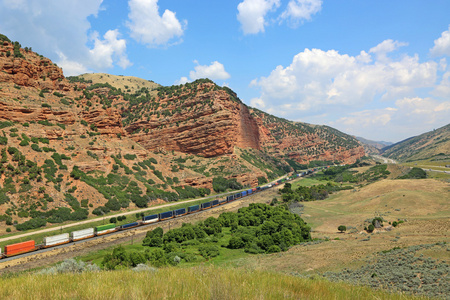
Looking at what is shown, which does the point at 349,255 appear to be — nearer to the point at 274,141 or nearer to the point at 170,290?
the point at 170,290

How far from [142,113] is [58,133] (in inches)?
2005

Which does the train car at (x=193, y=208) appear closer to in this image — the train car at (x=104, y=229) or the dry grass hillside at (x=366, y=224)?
the train car at (x=104, y=229)

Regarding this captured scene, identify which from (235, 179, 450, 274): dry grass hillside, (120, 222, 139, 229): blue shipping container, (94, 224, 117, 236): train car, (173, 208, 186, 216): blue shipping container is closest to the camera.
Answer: (235, 179, 450, 274): dry grass hillside

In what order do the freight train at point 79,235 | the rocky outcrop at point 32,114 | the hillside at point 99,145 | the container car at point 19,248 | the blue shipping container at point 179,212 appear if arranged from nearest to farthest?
the container car at point 19,248
the freight train at point 79,235
the hillside at point 99,145
the rocky outcrop at point 32,114
the blue shipping container at point 179,212

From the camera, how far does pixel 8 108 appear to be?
43.8 meters

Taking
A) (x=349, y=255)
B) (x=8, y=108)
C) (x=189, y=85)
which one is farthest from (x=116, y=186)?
(x=189, y=85)

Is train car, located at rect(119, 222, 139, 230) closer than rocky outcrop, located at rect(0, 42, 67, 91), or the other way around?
train car, located at rect(119, 222, 139, 230)

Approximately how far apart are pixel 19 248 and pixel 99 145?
102 feet

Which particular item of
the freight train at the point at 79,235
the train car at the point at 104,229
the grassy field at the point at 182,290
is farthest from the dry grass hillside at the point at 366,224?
the freight train at the point at 79,235

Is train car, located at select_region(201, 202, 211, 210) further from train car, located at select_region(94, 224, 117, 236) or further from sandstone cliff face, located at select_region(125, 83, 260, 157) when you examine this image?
sandstone cliff face, located at select_region(125, 83, 260, 157)

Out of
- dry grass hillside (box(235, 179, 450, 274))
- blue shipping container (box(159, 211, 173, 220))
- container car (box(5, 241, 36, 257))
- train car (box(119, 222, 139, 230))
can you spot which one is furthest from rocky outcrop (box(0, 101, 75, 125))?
dry grass hillside (box(235, 179, 450, 274))

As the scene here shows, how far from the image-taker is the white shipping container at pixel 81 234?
30.0 m

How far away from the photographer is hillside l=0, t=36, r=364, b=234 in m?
37.8

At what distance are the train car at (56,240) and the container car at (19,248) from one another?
3.80 feet
